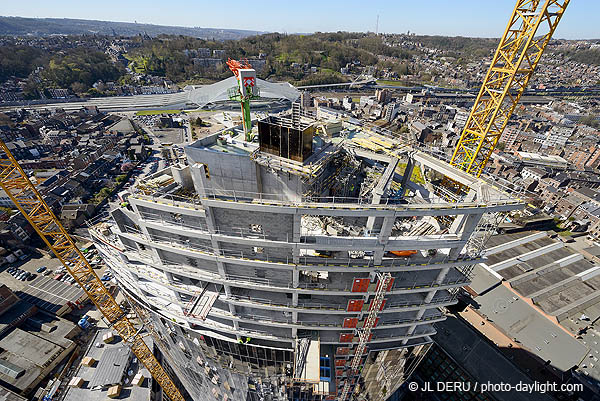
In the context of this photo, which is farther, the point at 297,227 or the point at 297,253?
the point at 297,253

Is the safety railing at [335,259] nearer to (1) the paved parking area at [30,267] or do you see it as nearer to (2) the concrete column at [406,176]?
(2) the concrete column at [406,176]

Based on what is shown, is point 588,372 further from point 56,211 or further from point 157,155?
point 157,155

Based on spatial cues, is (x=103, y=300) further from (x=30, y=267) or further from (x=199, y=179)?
(x=30, y=267)

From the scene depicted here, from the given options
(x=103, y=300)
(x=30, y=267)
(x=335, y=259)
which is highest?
(x=335, y=259)

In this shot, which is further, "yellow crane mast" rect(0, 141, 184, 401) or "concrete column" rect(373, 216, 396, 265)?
"yellow crane mast" rect(0, 141, 184, 401)

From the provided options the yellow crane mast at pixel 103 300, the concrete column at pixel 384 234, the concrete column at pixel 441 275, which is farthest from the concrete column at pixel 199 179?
the yellow crane mast at pixel 103 300

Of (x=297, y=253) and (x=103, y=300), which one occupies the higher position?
(x=297, y=253)

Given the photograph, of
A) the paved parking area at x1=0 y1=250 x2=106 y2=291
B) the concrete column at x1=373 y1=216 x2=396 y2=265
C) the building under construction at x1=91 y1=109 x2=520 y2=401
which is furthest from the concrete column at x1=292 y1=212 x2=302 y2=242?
the paved parking area at x1=0 y1=250 x2=106 y2=291

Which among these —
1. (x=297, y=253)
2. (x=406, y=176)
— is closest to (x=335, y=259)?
(x=297, y=253)

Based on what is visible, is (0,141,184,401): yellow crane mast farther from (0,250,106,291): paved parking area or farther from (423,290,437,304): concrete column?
(423,290,437,304): concrete column
